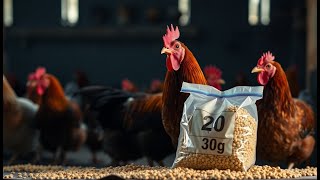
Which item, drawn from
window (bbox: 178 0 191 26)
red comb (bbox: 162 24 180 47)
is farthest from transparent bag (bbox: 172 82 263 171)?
window (bbox: 178 0 191 26)

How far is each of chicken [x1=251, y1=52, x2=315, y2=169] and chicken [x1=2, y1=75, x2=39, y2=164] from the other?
305 centimetres

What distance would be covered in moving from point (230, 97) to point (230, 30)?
10.4m

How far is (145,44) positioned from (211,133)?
10729mm

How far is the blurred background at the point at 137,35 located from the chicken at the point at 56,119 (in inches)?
224

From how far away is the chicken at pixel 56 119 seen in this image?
23.2ft

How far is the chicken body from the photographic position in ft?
23.2

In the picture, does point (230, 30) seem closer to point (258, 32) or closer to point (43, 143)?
point (258, 32)

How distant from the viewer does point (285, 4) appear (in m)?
13.3

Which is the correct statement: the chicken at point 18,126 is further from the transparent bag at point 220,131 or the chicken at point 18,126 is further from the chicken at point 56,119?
the transparent bag at point 220,131

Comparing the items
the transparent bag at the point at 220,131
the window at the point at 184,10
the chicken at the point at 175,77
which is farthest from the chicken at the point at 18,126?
the window at the point at 184,10

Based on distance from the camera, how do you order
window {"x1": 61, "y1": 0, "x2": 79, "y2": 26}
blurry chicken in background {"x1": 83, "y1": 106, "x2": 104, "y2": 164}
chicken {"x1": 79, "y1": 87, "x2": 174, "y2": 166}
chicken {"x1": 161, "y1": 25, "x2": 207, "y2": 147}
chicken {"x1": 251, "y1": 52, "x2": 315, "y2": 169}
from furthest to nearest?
window {"x1": 61, "y1": 0, "x2": 79, "y2": 26}
blurry chicken in background {"x1": 83, "y1": 106, "x2": 104, "y2": 164}
chicken {"x1": 79, "y1": 87, "x2": 174, "y2": 166}
chicken {"x1": 251, "y1": 52, "x2": 315, "y2": 169}
chicken {"x1": 161, "y1": 25, "x2": 207, "y2": 147}

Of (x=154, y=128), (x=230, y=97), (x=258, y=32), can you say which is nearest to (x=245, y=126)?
(x=230, y=97)

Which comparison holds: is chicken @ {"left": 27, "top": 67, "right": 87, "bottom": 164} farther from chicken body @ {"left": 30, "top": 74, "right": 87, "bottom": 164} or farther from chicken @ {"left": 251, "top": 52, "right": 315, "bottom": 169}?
chicken @ {"left": 251, "top": 52, "right": 315, "bottom": 169}

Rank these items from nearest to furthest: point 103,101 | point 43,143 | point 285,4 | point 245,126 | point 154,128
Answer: point 245,126
point 154,128
point 103,101
point 43,143
point 285,4
